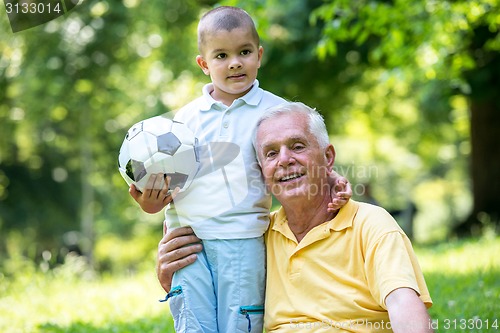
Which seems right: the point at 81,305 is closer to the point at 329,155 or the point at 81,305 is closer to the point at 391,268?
the point at 329,155

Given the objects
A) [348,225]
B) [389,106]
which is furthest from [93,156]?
[348,225]

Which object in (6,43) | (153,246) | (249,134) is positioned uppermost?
(6,43)

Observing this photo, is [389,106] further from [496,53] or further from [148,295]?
[148,295]

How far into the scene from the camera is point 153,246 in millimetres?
27344

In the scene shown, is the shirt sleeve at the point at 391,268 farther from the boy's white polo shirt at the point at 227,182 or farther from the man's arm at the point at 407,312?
the boy's white polo shirt at the point at 227,182

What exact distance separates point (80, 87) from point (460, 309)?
1194 cm

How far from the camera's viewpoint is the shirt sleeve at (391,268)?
2742 mm

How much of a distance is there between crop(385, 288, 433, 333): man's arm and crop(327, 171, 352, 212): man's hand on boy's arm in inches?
20.1

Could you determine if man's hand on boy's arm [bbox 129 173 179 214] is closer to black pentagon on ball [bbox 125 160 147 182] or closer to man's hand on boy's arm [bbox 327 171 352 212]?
black pentagon on ball [bbox 125 160 147 182]

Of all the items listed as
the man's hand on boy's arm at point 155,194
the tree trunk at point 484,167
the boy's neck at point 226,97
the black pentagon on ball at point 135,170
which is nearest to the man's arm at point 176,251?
the man's hand on boy's arm at point 155,194

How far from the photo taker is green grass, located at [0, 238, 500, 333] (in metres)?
4.78

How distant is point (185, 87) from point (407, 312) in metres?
14.3

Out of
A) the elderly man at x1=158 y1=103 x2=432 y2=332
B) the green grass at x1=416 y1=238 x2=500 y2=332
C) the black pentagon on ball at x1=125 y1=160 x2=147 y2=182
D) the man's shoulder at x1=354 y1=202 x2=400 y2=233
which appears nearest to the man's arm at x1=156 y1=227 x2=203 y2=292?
the elderly man at x1=158 y1=103 x2=432 y2=332

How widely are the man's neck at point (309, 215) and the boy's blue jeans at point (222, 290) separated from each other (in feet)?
0.70
